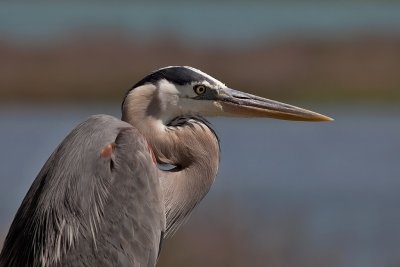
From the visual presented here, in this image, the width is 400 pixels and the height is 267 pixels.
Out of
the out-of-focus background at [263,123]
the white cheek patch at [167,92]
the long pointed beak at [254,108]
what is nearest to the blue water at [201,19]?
the out-of-focus background at [263,123]

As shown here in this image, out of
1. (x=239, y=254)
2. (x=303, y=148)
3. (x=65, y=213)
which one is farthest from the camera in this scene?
(x=303, y=148)

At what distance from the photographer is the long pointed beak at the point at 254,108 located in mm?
5898

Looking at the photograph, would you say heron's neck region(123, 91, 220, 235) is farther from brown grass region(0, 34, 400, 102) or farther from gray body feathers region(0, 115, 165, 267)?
brown grass region(0, 34, 400, 102)

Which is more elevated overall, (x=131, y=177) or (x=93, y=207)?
(x=131, y=177)

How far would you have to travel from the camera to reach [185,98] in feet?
18.9

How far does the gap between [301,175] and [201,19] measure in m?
20.7

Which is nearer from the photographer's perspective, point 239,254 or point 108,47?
point 239,254

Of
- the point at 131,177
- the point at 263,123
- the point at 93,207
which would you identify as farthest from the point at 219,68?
the point at 93,207

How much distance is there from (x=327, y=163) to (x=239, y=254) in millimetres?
6949

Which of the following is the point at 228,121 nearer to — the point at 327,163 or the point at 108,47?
the point at 327,163

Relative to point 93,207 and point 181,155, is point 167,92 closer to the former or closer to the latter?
point 181,155

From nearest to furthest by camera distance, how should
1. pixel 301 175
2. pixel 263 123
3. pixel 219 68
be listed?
pixel 301 175, pixel 263 123, pixel 219 68

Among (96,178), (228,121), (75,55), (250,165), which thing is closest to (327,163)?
(250,165)

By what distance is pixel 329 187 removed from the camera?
1391 centimetres
